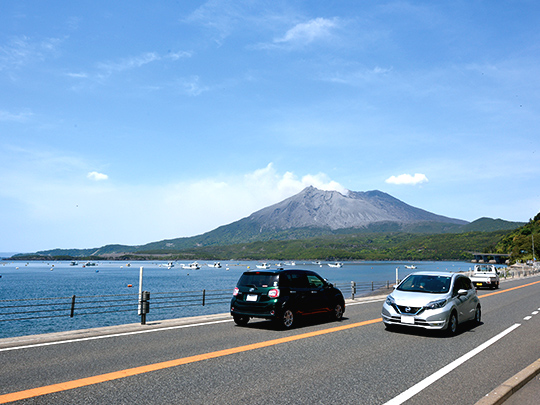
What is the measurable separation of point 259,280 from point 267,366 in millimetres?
5454

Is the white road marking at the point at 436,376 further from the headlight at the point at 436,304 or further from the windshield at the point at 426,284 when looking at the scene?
the windshield at the point at 426,284

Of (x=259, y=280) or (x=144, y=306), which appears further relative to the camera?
(x=144, y=306)

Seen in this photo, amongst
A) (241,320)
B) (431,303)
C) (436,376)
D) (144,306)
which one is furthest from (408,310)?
(144,306)

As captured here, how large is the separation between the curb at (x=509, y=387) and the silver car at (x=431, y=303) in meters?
4.04

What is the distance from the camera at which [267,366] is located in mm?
8219

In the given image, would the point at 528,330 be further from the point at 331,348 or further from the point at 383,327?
the point at 331,348

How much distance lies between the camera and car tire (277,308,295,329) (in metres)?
13.1

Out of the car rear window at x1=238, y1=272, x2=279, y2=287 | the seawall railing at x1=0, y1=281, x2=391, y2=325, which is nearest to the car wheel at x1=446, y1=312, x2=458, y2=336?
the car rear window at x1=238, y1=272, x2=279, y2=287

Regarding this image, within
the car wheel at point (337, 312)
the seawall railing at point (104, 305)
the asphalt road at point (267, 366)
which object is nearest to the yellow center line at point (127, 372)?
the asphalt road at point (267, 366)

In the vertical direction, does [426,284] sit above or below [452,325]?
above

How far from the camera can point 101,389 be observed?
6617mm

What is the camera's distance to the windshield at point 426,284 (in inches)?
518

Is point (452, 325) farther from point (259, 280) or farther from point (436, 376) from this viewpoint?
point (259, 280)

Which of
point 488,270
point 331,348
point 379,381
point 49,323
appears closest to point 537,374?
point 379,381
